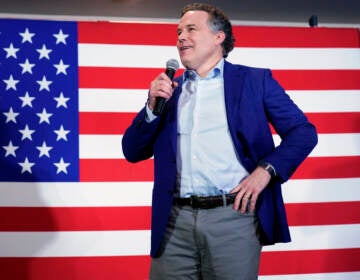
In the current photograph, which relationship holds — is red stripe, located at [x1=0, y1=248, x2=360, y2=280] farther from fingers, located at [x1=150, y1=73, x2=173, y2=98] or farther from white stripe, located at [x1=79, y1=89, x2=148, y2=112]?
fingers, located at [x1=150, y1=73, x2=173, y2=98]

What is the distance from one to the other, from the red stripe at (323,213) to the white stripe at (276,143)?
0.28m

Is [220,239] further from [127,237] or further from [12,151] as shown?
[12,151]

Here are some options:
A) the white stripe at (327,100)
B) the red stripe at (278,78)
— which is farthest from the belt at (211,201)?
the white stripe at (327,100)

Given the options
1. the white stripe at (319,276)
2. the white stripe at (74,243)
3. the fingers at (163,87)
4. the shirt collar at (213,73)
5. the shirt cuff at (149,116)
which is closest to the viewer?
the fingers at (163,87)

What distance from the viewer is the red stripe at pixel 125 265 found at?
8.07ft

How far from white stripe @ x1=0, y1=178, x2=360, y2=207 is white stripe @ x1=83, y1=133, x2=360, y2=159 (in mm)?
150

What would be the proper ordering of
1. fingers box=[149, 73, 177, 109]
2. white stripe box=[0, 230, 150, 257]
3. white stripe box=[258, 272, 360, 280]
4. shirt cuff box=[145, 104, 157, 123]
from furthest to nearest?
white stripe box=[258, 272, 360, 280] → white stripe box=[0, 230, 150, 257] → shirt cuff box=[145, 104, 157, 123] → fingers box=[149, 73, 177, 109]

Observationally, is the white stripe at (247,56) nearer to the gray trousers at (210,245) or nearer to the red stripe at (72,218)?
the red stripe at (72,218)

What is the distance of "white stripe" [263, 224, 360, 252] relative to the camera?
2.61 meters

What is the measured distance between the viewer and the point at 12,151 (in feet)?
8.02

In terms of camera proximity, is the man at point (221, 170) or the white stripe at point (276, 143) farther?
the white stripe at point (276, 143)

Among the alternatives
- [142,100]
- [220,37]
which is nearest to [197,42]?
[220,37]

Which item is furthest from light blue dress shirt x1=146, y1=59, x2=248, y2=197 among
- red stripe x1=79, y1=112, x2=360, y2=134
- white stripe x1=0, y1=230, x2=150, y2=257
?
white stripe x1=0, y1=230, x2=150, y2=257

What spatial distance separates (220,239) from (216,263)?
7 cm
